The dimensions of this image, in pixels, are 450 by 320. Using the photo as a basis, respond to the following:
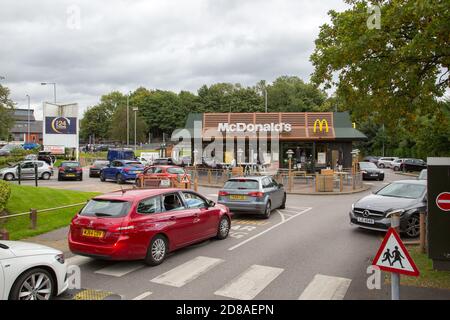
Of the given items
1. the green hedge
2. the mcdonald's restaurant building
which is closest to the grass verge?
the green hedge

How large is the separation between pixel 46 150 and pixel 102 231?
35774mm

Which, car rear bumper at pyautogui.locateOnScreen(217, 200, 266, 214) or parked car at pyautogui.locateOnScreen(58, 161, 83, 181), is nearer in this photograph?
car rear bumper at pyautogui.locateOnScreen(217, 200, 266, 214)

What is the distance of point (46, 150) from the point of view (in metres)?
40.1

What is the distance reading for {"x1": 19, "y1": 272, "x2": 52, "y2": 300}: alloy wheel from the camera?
5.79 m

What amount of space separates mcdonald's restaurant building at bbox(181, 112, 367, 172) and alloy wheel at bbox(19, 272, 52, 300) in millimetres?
28226

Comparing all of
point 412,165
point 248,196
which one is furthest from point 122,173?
point 412,165

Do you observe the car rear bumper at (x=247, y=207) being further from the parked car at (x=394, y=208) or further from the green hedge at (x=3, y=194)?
the green hedge at (x=3, y=194)

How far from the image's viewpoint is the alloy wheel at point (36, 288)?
19.0 feet

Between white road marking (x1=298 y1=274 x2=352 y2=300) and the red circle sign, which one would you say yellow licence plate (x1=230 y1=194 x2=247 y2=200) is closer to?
white road marking (x1=298 y1=274 x2=352 y2=300)

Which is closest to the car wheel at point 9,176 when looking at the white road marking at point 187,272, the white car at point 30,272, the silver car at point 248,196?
the silver car at point 248,196

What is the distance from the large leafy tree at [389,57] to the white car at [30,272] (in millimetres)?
7557

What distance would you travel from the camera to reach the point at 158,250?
8344 millimetres
